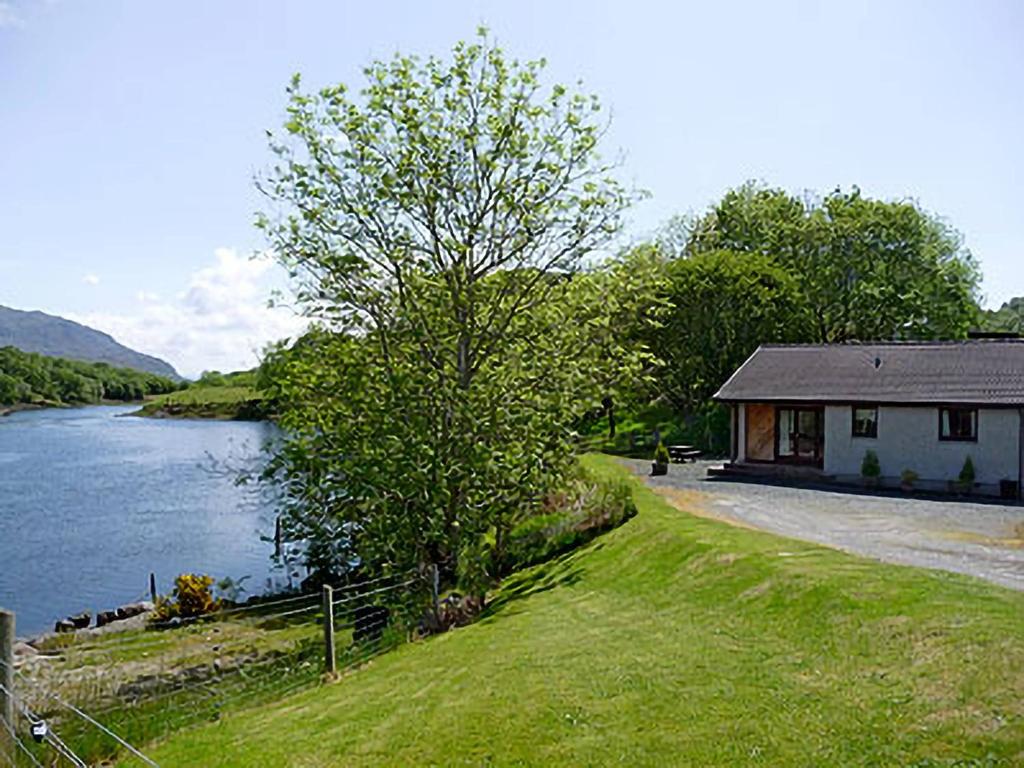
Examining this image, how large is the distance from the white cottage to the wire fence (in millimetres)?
15142

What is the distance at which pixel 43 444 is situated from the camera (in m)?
59.9

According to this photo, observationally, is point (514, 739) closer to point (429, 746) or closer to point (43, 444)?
point (429, 746)

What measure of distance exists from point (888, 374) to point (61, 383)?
11849cm

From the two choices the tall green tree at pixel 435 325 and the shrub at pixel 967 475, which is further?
the shrub at pixel 967 475

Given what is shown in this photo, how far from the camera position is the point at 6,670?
7.68 meters

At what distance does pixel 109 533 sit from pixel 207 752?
2222 cm

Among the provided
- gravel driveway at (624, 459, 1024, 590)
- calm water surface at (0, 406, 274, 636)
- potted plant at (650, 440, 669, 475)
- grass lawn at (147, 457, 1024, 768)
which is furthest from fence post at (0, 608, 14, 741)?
potted plant at (650, 440, 669, 475)

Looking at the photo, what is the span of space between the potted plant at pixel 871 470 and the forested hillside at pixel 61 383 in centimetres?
10501

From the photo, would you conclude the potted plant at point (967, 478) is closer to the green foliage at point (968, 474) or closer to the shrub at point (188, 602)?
the green foliage at point (968, 474)

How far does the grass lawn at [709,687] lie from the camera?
6914mm

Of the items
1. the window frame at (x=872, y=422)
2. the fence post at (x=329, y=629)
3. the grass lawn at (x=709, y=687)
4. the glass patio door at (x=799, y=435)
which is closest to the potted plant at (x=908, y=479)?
the window frame at (x=872, y=422)

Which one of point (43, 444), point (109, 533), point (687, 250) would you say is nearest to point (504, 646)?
point (109, 533)

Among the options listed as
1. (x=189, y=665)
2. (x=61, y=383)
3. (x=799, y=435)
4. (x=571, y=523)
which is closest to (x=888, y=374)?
(x=799, y=435)

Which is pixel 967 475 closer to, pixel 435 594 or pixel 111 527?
pixel 435 594
